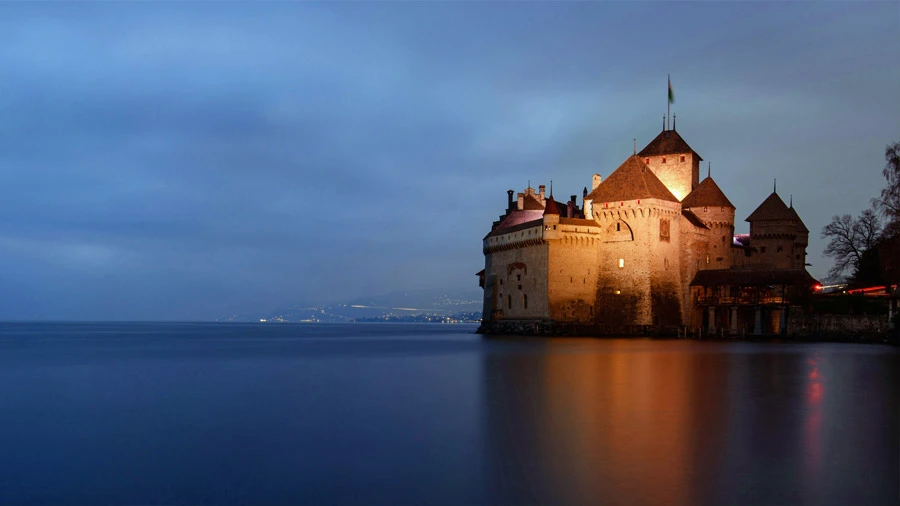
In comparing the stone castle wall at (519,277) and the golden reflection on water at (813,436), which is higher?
the stone castle wall at (519,277)

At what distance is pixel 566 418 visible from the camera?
14.9m

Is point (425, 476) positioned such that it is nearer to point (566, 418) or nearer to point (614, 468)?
point (614, 468)

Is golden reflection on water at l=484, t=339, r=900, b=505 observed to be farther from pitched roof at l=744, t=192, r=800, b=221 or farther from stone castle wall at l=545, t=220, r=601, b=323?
pitched roof at l=744, t=192, r=800, b=221

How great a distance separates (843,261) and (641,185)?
15600 mm

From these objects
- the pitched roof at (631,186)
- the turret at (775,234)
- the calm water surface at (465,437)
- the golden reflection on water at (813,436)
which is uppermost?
the pitched roof at (631,186)

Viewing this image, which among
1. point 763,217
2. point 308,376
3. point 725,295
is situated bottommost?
point 308,376

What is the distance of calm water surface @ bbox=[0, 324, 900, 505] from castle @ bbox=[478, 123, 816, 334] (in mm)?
22908

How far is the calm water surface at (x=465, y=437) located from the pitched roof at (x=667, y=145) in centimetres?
3529

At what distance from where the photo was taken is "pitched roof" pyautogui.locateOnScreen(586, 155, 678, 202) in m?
48.0

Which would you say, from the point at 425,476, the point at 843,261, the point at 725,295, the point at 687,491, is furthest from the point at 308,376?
the point at 843,261

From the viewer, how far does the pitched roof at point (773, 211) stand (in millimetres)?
55906

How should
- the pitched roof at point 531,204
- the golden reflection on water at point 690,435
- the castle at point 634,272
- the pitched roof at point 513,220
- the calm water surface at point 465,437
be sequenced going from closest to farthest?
the golden reflection on water at point 690,435 < the calm water surface at point 465,437 < the castle at point 634,272 < the pitched roof at point 513,220 < the pitched roof at point 531,204

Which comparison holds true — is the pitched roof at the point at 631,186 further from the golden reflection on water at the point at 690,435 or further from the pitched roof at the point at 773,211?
the golden reflection on water at the point at 690,435

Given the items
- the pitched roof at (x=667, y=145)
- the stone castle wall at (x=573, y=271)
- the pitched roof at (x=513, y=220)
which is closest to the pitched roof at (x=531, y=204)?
the pitched roof at (x=513, y=220)
